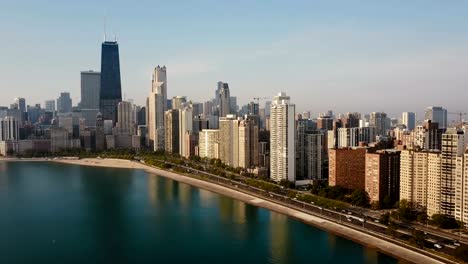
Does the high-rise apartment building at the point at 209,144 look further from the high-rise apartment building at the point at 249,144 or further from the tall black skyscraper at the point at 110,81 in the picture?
the tall black skyscraper at the point at 110,81

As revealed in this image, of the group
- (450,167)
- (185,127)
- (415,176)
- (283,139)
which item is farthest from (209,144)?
(450,167)

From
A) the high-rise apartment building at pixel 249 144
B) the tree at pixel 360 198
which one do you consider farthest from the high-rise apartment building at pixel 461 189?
the high-rise apartment building at pixel 249 144

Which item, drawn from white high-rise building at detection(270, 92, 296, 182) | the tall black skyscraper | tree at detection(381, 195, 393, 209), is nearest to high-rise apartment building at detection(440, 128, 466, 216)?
tree at detection(381, 195, 393, 209)

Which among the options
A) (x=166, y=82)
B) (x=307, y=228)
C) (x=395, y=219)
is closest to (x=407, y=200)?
(x=395, y=219)

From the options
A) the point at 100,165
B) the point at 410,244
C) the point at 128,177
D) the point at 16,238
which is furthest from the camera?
the point at 100,165

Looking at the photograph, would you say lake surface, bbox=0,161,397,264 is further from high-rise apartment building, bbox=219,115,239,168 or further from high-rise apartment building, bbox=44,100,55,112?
high-rise apartment building, bbox=44,100,55,112

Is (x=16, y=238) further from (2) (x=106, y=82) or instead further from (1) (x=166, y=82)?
(2) (x=106, y=82)
